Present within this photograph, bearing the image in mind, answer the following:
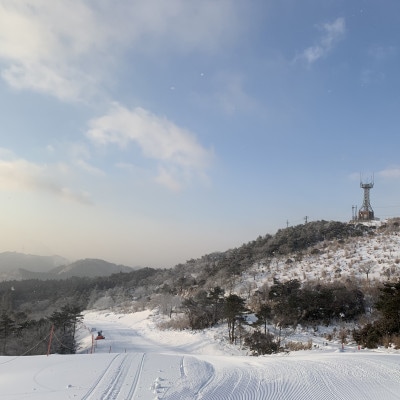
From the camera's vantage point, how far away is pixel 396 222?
48.8 metres

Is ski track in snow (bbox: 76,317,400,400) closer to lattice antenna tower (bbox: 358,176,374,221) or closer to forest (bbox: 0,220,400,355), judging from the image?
forest (bbox: 0,220,400,355)

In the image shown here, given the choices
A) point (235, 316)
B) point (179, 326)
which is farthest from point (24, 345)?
point (235, 316)

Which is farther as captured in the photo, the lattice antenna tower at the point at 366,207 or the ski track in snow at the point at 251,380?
the lattice antenna tower at the point at 366,207

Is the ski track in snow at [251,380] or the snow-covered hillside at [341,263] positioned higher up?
the snow-covered hillside at [341,263]

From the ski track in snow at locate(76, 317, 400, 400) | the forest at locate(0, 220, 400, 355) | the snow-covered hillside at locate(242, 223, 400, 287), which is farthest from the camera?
the snow-covered hillside at locate(242, 223, 400, 287)

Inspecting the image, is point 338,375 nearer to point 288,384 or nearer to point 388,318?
point 288,384

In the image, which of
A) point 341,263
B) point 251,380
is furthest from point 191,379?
point 341,263

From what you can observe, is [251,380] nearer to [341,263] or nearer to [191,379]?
[191,379]

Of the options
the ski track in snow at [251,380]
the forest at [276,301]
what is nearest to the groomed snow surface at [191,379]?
the ski track in snow at [251,380]

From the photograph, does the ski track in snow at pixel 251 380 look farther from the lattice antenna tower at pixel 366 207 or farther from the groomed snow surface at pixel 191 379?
the lattice antenna tower at pixel 366 207

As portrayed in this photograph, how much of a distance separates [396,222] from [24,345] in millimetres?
46722

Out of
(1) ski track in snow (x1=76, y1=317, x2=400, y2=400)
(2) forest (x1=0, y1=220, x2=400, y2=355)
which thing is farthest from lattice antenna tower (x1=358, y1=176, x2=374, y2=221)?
(1) ski track in snow (x1=76, y1=317, x2=400, y2=400)

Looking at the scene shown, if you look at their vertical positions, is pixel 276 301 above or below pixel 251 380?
above

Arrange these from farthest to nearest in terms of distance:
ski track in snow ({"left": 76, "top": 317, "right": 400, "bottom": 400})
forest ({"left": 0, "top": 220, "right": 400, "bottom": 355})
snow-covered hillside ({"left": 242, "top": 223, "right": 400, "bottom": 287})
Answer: snow-covered hillside ({"left": 242, "top": 223, "right": 400, "bottom": 287}) < forest ({"left": 0, "top": 220, "right": 400, "bottom": 355}) < ski track in snow ({"left": 76, "top": 317, "right": 400, "bottom": 400})
